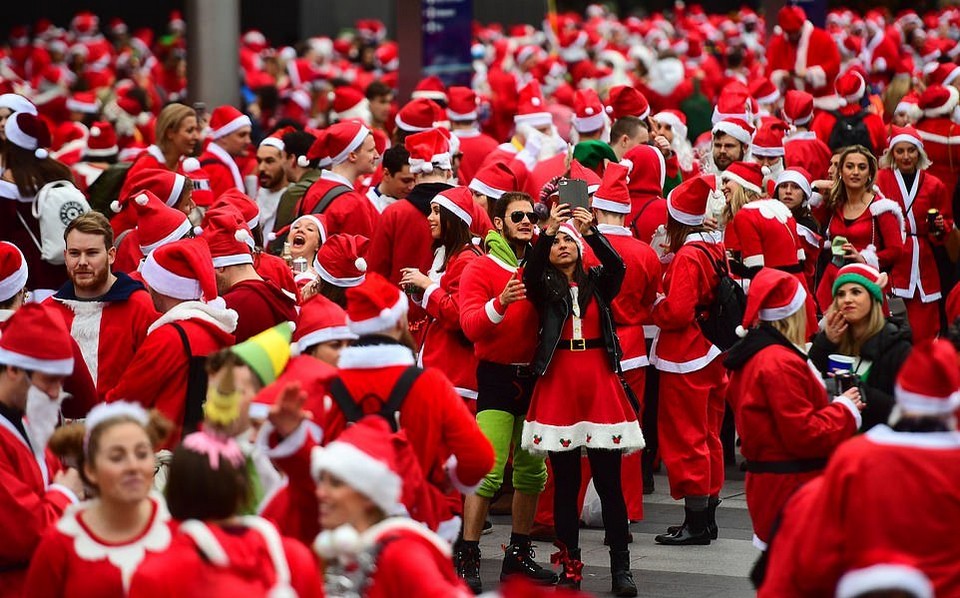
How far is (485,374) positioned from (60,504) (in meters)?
3.20

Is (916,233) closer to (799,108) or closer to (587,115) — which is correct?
(799,108)

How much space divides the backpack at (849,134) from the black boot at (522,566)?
6.36 metres

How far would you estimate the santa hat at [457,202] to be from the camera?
8.83 metres

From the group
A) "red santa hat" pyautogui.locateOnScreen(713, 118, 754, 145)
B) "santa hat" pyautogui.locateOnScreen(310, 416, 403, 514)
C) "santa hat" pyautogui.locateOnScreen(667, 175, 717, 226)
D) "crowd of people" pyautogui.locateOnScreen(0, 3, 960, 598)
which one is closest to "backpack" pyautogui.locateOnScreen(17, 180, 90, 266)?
"crowd of people" pyautogui.locateOnScreen(0, 3, 960, 598)

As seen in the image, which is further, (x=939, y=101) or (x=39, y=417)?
(x=939, y=101)

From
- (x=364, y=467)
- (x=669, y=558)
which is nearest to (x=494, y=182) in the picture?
(x=669, y=558)

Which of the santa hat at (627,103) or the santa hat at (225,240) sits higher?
the santa hat at (627,103)

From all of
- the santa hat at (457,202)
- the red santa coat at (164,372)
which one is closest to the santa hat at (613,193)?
the santa hat at (457,202)

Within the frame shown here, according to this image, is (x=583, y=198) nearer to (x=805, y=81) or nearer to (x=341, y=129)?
(x=341, y=129)

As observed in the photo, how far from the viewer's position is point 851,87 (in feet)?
45.8

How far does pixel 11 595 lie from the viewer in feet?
17.5

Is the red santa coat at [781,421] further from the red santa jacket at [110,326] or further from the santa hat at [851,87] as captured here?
the santa hat at [851,87]

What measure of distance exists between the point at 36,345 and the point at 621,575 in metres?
3.43

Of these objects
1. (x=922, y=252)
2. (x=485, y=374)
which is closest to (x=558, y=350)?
(x=485, y=374)
